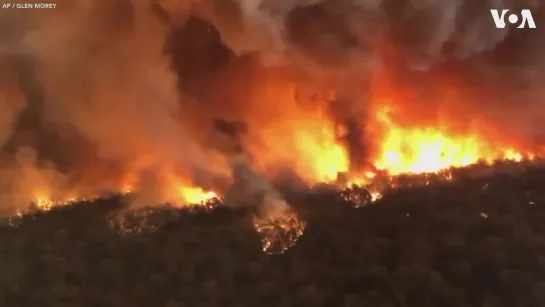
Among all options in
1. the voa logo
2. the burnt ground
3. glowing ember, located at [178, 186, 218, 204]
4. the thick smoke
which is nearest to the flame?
the thick smoke

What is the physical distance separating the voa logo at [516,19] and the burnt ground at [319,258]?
2.42ft

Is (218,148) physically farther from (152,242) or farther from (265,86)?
(152,242)

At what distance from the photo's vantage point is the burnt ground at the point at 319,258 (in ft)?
6.20

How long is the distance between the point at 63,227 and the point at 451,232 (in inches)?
55.9

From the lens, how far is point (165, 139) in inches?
104

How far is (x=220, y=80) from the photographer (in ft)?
9.19

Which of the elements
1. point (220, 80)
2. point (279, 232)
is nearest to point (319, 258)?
point (279, 232)

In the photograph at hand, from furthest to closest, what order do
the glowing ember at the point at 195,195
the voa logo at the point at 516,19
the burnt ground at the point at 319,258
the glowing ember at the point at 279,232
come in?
the voa logo at the point at 516,19
the glowing ember at the point at 195,195
the glowing ember at the point at 279,232
the burnt ground at the point at 319,258

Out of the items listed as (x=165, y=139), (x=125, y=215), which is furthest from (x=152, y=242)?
(x=165, y=139)

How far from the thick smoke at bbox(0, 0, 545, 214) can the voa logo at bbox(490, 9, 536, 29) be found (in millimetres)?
32

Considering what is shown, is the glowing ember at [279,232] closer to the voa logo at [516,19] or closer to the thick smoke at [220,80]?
the thick smoke at [220,80]

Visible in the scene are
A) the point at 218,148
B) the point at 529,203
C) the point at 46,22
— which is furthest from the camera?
the point at 218,148

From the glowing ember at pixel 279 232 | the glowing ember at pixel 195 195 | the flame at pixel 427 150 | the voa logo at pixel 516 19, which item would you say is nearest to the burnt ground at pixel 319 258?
the glowing ember at pixel 279 232

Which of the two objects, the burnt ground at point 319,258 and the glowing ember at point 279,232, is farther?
the glowing ember at point 279,232
